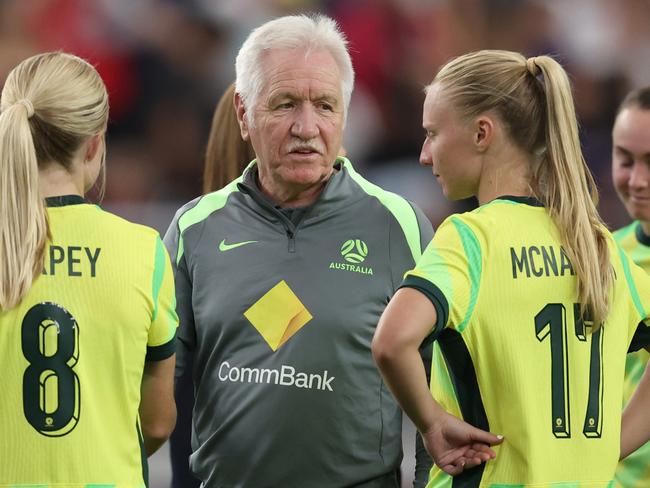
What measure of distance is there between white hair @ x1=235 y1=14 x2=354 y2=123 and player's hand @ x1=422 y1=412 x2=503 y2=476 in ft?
3.25

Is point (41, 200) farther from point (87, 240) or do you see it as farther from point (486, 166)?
point (486, 166)

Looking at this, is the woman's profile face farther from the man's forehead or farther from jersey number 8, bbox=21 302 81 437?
jersey number 8, bbox=21 302 81 437

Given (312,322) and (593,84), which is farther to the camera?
(593,84)

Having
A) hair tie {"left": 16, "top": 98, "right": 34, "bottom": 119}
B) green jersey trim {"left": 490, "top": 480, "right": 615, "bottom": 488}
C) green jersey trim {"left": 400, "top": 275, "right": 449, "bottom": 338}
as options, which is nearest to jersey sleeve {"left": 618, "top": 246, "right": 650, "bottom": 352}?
green jersey trim {"left": 490, "top": 480, "right": 615, "bottom": 488}

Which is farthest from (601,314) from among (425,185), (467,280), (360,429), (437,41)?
(437,41)

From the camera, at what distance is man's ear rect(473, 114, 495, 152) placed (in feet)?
9.46

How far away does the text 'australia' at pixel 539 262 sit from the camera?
2738mm

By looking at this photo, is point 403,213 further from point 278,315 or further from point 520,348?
point 520,348

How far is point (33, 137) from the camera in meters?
2.75

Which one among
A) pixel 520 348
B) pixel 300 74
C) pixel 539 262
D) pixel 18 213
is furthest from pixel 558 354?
pixel 18 213

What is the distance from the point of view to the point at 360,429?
310 cm

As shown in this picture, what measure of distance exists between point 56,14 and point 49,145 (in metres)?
5.03

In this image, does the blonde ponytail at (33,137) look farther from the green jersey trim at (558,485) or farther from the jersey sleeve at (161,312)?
the green jersey trim at (558,485)

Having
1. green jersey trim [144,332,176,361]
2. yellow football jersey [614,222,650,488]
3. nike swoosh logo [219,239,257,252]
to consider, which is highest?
nike swoosh logo [219,239,257,252]
